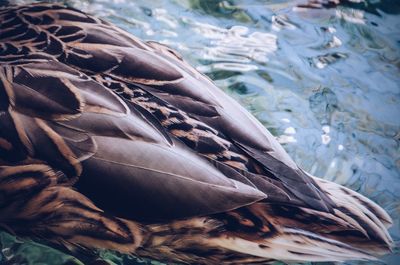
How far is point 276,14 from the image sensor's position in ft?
8.65

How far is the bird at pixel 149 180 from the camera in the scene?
1.42 m

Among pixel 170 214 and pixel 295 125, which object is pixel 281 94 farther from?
pixel 170 214

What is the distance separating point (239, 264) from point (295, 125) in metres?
0.63

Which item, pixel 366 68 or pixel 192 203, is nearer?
pixel 192 203

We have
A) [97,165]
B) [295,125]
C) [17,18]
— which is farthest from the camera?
[295,125]

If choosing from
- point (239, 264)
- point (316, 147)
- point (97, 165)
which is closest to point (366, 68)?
point (316, 147)

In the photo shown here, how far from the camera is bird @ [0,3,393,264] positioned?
142cm

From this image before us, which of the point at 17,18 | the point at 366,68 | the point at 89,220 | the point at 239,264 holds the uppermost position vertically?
the point at 17,18

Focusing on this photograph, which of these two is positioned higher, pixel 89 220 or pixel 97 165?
pixel 97 165

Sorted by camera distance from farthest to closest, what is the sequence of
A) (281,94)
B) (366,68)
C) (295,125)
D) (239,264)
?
(366,68) → (281,94) → (295,125) → (239,264)

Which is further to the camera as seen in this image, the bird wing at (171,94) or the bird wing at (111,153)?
the bird wing at (171,94)

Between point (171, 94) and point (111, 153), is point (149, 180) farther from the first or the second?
point (171, 94)

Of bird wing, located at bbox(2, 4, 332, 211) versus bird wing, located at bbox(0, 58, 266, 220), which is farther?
bird wing, located at bbox(2, 4, 332, 211)

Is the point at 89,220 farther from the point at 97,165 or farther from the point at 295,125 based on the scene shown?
the point at 295,125
